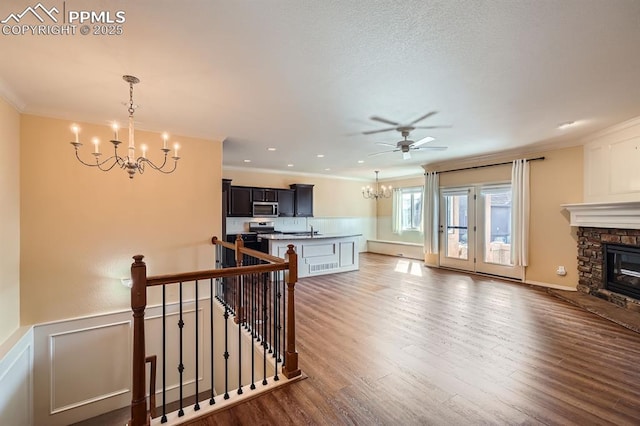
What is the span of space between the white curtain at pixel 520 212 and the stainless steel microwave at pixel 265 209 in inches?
227

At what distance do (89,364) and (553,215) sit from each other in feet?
25.2

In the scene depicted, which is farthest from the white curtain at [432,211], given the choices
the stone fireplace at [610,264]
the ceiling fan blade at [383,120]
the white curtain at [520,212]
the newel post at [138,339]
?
the newel post at [138,339]

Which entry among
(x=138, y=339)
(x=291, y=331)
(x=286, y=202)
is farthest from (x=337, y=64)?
(x=286, y=202)

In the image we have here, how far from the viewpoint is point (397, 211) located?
988 cm

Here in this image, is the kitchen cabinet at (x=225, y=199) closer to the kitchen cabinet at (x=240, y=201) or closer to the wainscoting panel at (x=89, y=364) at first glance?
the kitchen cabinet at (x=240, y=201)

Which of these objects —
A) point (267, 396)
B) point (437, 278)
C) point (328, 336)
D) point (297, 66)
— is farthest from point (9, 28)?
point (437, 278)

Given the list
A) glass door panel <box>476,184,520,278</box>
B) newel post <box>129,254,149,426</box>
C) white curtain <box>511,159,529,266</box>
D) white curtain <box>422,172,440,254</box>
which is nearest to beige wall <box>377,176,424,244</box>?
white curtain <box>422,172,440,254</box>

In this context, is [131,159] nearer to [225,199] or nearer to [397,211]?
[225,199]

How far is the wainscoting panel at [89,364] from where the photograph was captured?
3.30 m

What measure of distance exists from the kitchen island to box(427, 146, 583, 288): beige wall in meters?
3.72

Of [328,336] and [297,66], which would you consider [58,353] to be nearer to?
[328,336]

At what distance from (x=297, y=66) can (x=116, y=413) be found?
456 centimetres

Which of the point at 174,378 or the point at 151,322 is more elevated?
the point at 151,322

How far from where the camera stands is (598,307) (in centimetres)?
411
